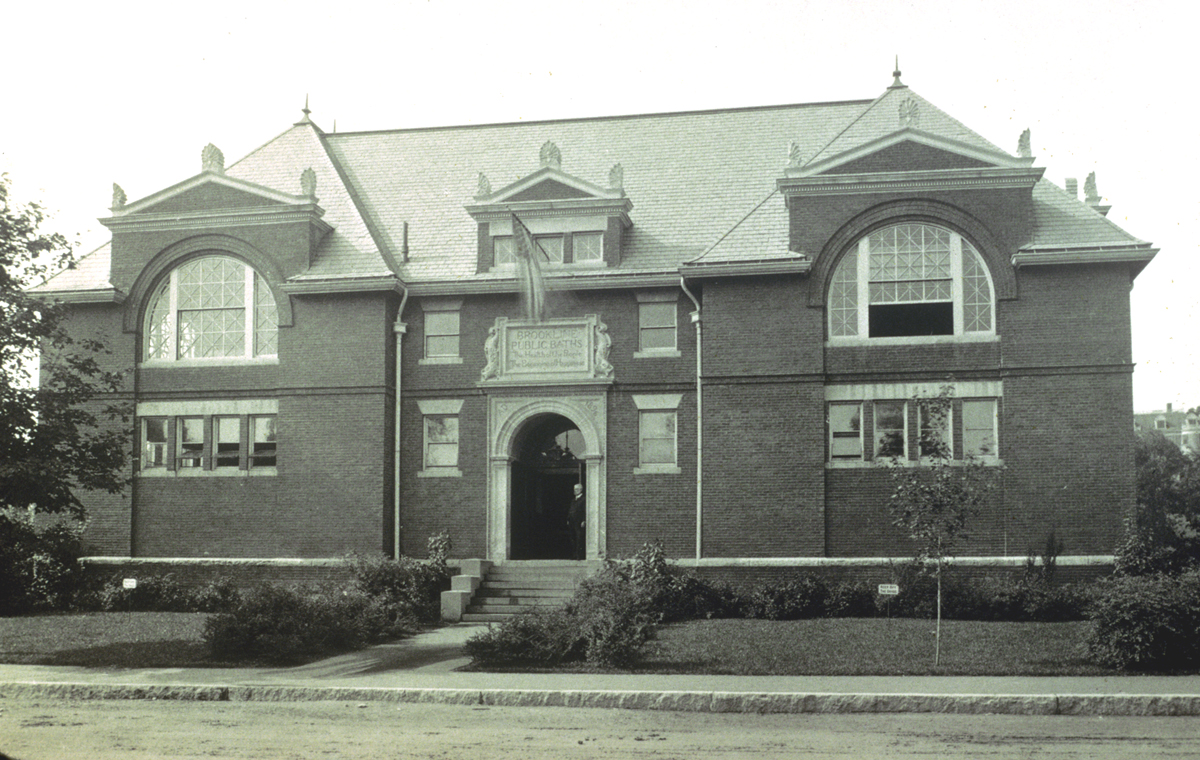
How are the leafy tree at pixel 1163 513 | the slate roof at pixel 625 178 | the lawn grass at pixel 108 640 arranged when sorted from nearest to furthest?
the lawn grass at pixel 108 640
the leafy tree at pixel 1163 513
the slate roof at pixel 625 178

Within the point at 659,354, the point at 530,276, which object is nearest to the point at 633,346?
the point at 659,354

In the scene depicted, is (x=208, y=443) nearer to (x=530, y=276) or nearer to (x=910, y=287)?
(x=530, y=276)

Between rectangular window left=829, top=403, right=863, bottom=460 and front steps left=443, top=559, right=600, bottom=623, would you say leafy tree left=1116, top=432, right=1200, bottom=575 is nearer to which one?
rectangular window left=829, top=403, right=863, bottom=460

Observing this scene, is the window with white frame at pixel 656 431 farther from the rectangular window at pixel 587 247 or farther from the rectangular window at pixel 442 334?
the rectangular window at pixel 442 334

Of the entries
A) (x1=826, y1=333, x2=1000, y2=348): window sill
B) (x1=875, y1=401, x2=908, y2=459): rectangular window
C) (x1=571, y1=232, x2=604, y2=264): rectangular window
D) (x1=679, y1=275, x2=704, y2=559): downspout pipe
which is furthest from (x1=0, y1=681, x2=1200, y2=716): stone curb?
(x1=571, y1=232, x2=604, y2=264): rectangular window

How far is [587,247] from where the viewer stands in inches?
1078

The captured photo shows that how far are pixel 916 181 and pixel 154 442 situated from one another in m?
18.6

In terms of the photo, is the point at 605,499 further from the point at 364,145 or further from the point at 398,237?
the point at 364,145

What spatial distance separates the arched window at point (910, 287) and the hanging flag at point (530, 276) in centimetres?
639

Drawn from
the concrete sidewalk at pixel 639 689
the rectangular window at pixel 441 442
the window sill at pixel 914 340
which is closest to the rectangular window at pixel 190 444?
the rectangular window at pixel 441 442

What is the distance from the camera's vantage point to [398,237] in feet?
95.5

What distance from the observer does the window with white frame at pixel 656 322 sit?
86.8 feet

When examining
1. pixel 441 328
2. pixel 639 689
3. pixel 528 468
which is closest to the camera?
pixel 639 689

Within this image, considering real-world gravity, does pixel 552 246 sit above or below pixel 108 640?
above
